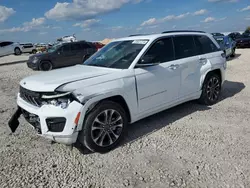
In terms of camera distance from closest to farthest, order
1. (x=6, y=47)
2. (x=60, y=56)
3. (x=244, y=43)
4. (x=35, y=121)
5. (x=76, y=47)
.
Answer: (x=35, y=121) < (x=60, y=56) < (x=76, y=47) < (x=244, y=43) < (x=6, y=47)

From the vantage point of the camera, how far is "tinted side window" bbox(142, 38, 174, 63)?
388 centimetres

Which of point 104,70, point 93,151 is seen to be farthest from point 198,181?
point 104,70

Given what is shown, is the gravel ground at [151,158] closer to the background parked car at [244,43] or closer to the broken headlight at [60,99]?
the broken headlight at [60,99]

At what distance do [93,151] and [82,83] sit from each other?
1.08 metres

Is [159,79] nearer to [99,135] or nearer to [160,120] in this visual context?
[160,120]

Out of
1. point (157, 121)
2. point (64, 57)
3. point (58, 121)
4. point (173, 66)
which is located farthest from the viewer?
point (64, 57)

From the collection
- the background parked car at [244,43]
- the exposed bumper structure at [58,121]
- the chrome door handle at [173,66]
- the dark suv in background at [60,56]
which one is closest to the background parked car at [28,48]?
the dark suv in background at [60,56]

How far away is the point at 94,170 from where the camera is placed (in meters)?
2.91

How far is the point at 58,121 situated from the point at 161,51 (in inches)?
92.7

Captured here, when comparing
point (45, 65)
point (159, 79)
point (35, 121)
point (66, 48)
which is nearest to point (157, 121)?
point (159, 79)

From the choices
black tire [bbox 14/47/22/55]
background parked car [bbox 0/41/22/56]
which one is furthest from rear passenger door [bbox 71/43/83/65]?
black tire [bbox 14/47/22/55]

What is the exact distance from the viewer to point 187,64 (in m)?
4.43

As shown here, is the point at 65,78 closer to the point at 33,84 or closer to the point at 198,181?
the point at 33,84

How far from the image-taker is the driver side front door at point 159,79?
3.64 m
